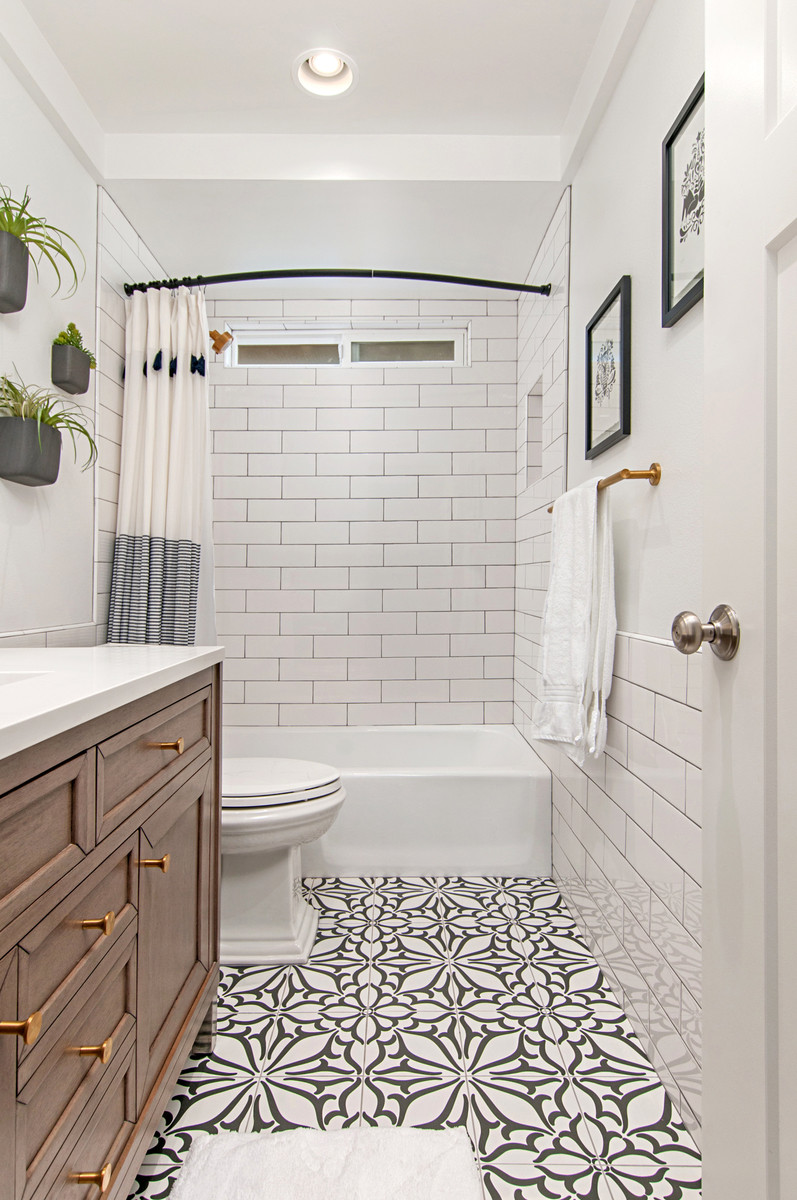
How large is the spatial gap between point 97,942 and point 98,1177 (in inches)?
11.8

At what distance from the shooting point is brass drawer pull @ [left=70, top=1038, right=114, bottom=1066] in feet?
2.87

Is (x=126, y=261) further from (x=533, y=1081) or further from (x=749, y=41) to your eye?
(x=533, y=1081)

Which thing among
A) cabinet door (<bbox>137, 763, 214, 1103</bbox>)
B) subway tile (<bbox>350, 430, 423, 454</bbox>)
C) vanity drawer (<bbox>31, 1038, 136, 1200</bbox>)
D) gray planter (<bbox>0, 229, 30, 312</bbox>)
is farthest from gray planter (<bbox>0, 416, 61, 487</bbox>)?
subway tile (<bbox>350, 430, 423, 454</bbox>)

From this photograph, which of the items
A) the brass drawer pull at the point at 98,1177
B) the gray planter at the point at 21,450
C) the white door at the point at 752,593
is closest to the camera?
the white door at the point at 752,593

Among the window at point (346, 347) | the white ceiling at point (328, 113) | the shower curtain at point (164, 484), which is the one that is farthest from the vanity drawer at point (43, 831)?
the window at point (346, 347)

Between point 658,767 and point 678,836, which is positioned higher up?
point 658,767

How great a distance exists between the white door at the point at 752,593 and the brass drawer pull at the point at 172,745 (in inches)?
33.4

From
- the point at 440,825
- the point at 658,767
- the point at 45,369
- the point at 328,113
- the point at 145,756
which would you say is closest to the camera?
the point at 145,756

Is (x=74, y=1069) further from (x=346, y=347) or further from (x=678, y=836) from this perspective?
(x=346, y=347)

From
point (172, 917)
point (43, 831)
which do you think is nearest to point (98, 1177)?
point (172, 917)

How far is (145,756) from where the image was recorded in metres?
1.14

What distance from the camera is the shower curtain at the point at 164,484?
2434 millimetres

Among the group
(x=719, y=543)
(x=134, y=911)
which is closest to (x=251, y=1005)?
(x=134, y=911)

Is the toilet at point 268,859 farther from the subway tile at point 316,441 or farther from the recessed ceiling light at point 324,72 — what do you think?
the recessed ceiling light at point 324,72
